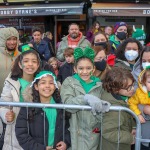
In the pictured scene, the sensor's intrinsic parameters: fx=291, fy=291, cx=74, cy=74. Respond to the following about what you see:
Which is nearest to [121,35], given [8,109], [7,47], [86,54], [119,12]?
[7,47]

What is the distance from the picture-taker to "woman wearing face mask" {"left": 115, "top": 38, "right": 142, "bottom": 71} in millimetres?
4059

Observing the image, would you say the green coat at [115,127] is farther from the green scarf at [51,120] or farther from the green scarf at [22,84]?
the green scarf at [22,84]

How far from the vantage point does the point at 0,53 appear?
14.4 ft

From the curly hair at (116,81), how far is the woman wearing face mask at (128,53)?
38.4 inches

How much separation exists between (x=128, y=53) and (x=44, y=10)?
6.37 m

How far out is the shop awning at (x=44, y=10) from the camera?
9.60 m

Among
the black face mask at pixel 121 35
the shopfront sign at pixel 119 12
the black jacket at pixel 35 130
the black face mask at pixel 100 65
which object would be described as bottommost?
the black jacket at pixel 35 130

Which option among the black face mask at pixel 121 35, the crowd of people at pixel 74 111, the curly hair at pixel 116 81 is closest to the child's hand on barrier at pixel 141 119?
the crowd of people at pixel 74 111

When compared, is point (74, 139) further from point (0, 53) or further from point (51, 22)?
point (51, 22)

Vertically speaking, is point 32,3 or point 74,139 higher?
point 32,3

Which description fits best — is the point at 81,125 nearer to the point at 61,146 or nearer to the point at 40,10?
the point at 61,146

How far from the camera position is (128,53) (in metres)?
4.07

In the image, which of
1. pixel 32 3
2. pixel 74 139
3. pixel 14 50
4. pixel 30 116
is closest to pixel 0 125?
pixel 30 116

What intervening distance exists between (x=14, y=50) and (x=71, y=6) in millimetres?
5808
